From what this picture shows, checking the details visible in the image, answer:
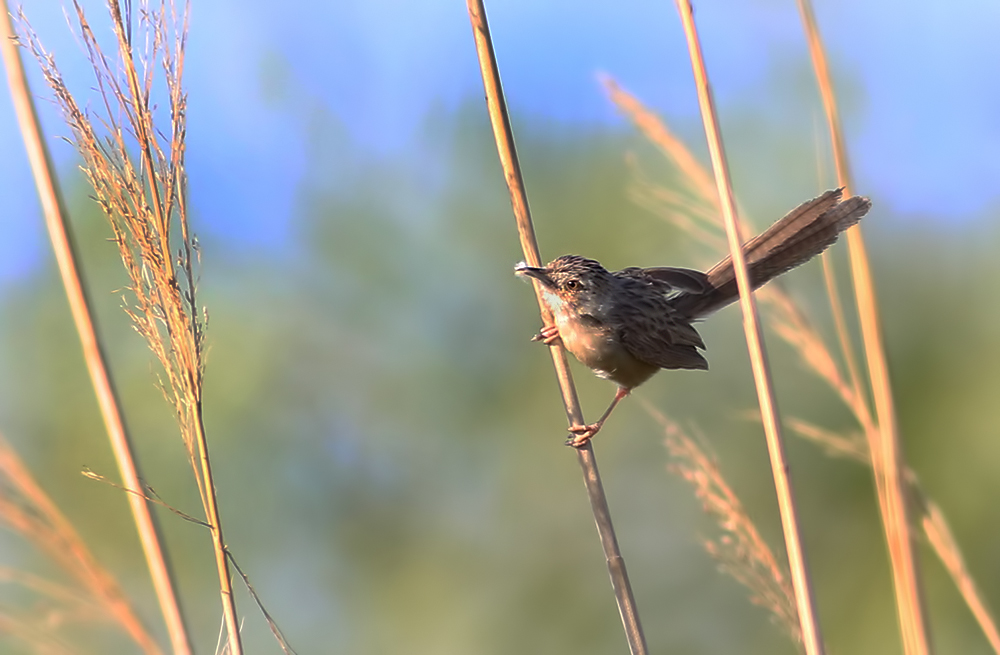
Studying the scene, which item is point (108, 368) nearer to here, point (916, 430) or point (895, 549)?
point (895, 549)

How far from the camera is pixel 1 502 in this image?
64.2 inches

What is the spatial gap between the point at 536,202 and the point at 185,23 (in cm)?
742

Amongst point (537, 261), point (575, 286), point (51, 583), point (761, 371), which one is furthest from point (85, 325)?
point (575, 286)

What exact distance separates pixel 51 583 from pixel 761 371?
1.47m

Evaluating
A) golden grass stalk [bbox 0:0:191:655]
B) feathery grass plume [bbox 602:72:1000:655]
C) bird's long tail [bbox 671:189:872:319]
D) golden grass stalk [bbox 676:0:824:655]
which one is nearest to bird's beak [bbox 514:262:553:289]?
feathery grass plume [bbox 602:72:1000:655]

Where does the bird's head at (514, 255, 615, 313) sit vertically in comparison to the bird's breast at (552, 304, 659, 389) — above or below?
above

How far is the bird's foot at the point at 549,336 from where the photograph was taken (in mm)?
2361

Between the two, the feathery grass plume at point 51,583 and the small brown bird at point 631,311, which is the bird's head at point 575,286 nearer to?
the small brown bird at point 631,311

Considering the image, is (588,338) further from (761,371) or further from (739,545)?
(761,371)

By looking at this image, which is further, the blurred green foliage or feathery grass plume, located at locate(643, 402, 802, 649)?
the blurred green foliage

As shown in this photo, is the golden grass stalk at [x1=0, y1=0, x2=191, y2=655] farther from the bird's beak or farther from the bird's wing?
the bird's wing

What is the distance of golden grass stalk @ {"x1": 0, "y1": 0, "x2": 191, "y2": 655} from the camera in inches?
55.6

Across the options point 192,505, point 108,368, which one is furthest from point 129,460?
point 192,505

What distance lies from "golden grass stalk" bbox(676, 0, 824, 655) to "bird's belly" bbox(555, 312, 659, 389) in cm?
130
